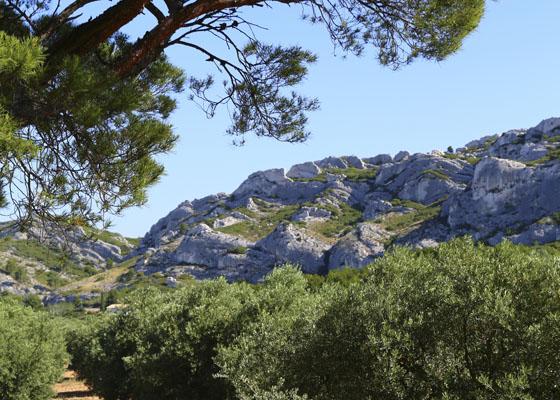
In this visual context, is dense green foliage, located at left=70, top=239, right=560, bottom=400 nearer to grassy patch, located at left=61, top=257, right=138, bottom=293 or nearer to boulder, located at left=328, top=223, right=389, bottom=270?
boulder, located at left=328, top=223, right=389, bottom=270

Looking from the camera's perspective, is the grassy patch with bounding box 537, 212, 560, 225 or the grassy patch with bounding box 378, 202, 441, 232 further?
the grassy patch with bounding box 378, 202, 441, 232

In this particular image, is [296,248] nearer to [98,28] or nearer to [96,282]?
[96,282]

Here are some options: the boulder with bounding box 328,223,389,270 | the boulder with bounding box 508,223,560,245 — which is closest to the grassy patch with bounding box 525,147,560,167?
the boulder with bounding box 508,223,560,245

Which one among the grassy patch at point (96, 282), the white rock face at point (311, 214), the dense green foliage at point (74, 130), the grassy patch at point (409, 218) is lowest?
the dense green foliage at point (74, 130)

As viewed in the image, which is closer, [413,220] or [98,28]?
[98,28]

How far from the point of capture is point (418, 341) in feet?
27.3

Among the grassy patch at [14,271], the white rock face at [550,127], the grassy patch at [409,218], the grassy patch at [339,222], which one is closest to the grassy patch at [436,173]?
the grassy patch at [409,218]

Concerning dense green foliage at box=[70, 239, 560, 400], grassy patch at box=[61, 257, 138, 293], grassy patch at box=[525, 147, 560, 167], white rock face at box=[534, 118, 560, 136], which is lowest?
dense green foliage at box=[70, 239, 560, 400]

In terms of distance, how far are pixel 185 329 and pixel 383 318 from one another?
40.8 feet

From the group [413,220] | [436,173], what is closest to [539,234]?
[413,220]

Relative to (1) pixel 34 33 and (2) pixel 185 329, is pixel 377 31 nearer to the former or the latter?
(1) pixel 34 33

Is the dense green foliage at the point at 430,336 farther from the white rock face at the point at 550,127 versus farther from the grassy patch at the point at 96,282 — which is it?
the white rock face at the point at 550,127

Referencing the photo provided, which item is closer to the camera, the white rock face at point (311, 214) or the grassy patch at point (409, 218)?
the grassy patch at point (409, 218)

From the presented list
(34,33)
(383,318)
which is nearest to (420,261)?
(383,318)
